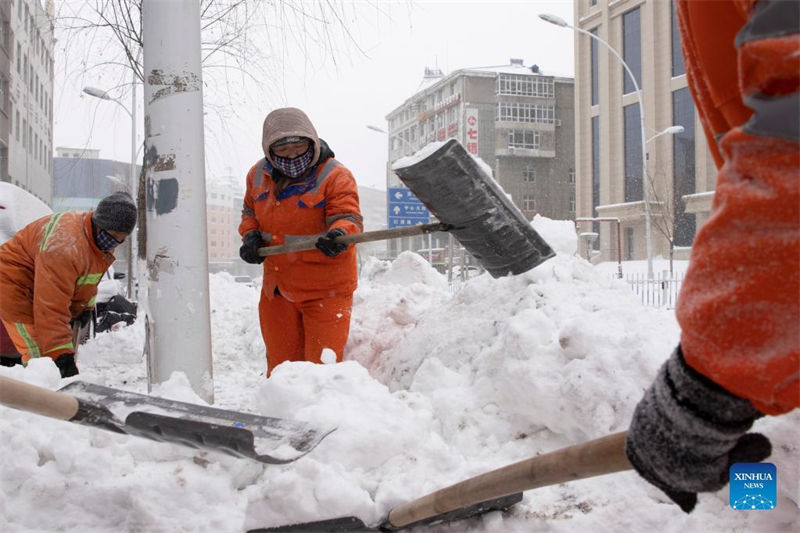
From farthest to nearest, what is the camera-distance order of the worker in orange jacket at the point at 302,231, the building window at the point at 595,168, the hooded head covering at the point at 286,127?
the building window at the point at 595,168, the worker in orange jacket at the point at 302,231, the hooded head covering at the point at 286,127

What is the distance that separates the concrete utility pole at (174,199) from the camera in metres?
3.04

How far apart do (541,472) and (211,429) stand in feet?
3.89

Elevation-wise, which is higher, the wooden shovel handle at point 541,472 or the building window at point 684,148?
the building window at point 684,148

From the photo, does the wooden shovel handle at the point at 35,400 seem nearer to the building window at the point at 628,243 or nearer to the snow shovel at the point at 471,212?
the snow shovel at the point at 471,212

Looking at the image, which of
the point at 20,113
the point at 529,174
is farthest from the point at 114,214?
the point at 529,174

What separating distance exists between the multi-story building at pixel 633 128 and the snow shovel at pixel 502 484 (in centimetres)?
2592

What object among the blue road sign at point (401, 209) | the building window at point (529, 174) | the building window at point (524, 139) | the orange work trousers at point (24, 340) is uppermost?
the building window at point (524, 139)

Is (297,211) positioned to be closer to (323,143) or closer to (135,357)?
(323,143)

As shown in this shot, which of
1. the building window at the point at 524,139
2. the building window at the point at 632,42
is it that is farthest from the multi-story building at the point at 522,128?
the building window at the point at 632,42

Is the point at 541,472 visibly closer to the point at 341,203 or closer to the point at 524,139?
the point at 341,203

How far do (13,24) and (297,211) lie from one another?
19079 millimetres

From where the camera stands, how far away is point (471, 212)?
128 inches

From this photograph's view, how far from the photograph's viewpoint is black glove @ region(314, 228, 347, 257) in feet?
11.3

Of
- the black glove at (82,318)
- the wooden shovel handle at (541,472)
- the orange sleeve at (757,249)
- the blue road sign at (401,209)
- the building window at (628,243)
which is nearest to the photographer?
the orange sleeve at (757,249)
